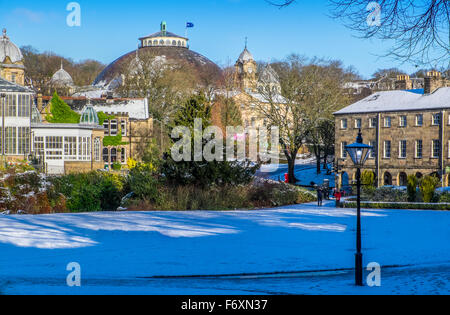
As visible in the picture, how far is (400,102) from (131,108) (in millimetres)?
25130

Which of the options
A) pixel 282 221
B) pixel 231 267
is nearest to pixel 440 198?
pixel 282 221

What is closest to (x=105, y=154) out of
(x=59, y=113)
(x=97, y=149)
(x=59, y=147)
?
(x=59, y=113)

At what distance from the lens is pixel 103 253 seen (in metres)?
16.0

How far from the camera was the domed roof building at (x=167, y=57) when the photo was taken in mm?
99438

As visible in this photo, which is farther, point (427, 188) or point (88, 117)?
point (88, 117)

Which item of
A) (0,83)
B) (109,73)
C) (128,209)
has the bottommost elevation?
(128,209)

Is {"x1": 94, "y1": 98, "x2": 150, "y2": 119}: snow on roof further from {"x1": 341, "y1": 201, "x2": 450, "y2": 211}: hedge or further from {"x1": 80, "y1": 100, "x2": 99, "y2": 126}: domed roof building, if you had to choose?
{"x1": 341, "y1": 201, "x2": 450, "y2": 211}: hedge

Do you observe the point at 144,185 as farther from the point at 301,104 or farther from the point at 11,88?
the point at 301,104

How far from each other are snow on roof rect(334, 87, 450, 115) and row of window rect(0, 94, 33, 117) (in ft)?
86.0

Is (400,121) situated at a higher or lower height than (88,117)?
lower

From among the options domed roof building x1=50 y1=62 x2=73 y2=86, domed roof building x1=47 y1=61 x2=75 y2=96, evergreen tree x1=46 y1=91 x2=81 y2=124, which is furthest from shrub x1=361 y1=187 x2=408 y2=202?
domed roof building x1=50 y1=62 x2=73 y2=86

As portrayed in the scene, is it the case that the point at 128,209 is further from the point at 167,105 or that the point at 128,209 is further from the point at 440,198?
the point at 167,105

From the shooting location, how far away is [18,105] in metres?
48.9
